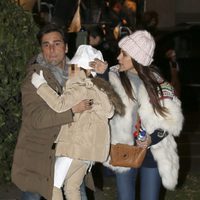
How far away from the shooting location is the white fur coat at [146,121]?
5266 mm

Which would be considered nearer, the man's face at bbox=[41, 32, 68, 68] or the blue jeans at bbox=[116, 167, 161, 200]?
the man's face at bbox=[41, 32, 68, 68]

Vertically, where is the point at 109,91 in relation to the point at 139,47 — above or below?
below

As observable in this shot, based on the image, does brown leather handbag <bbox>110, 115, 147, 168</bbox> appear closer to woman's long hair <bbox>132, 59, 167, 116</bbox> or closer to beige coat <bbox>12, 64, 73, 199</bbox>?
woman's long hair <bbox>132, 59, 167, 116</bbox>

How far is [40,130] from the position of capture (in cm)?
505

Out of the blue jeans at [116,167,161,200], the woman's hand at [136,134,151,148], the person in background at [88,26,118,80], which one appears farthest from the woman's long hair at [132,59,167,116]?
the person in background at [88,26,118,80]

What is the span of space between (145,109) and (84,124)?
514 mm

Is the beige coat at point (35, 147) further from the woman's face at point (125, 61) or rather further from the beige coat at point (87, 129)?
the woman's face at point (125, 61)

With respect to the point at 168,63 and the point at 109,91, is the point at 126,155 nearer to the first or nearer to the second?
the point at 109,91

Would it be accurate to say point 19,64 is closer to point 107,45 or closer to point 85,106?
point 85,106

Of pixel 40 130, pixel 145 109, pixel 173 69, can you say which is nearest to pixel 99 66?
pixel 145 109

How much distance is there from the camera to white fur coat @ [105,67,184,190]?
527 cm

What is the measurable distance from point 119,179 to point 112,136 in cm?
35

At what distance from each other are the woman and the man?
431mm

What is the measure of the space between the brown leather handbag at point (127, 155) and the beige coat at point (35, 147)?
50 cm
